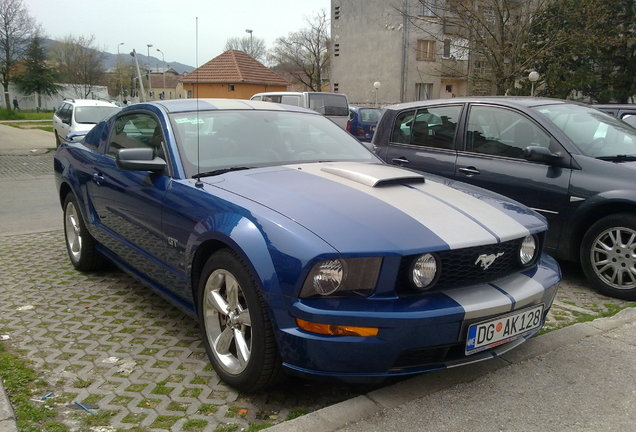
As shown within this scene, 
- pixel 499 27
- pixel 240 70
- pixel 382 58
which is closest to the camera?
pixel 499 27

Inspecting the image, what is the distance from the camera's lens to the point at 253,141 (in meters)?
3.78

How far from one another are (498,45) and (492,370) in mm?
18243

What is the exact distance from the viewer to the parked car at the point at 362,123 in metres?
18.0

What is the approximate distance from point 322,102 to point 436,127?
12.5m

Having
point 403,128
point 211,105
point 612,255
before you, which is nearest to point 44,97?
point 403,128

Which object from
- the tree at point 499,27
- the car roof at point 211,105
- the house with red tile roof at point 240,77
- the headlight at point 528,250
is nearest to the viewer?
the headlight at point 528,250

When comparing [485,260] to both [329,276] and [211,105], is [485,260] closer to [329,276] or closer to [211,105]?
[329,276]

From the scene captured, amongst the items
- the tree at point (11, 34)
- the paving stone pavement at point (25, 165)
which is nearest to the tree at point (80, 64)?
the tree at point (11, 34)

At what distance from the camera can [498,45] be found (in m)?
19.1

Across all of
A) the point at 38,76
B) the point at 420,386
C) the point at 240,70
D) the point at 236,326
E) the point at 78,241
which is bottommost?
the point at 420,386

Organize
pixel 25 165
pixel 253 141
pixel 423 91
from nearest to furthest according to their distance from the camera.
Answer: pixel 253 141, pixel 25 165, pixel 423 91

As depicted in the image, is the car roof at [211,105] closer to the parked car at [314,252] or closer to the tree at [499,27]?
the parked car at [314,252]

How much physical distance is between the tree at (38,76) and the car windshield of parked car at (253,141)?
57147 mm

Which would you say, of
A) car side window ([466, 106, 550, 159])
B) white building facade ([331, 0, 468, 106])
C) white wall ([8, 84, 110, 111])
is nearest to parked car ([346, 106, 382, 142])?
car side window ([466, 106, 550, 159])
